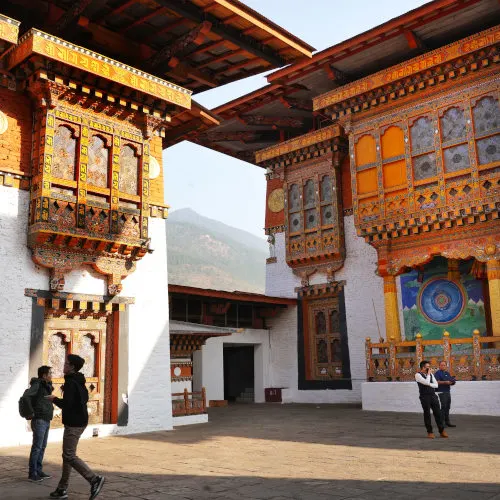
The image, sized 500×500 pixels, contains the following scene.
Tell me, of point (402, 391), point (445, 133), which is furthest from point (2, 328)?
point (445, 133)

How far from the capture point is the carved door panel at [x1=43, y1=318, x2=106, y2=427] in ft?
35.8

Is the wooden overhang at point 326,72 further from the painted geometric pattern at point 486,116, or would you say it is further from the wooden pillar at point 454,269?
the wooden pillar at point 454,269

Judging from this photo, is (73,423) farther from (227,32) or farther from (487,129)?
(487,129)

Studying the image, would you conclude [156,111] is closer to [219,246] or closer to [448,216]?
[448,216]

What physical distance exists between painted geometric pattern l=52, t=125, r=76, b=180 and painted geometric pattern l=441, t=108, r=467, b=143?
33.6 feet

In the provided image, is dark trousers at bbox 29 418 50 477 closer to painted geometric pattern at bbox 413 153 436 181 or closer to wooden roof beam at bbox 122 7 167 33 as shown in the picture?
wooden roof beam at bbox 122 7 167 33

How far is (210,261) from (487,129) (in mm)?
118054

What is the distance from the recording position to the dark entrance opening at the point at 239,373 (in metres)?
22.7

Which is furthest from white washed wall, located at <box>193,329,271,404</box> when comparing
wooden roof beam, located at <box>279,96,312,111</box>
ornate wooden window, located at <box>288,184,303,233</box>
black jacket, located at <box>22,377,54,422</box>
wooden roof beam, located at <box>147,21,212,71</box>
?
black jacket, located at <box>22,377,54,422</box>

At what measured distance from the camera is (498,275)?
1508 centimetres

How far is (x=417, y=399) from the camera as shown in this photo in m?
15.1

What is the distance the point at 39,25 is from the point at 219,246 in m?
133

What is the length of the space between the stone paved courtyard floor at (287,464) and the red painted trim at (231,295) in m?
5.84

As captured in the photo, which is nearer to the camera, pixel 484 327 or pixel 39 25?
pixel 39 25
